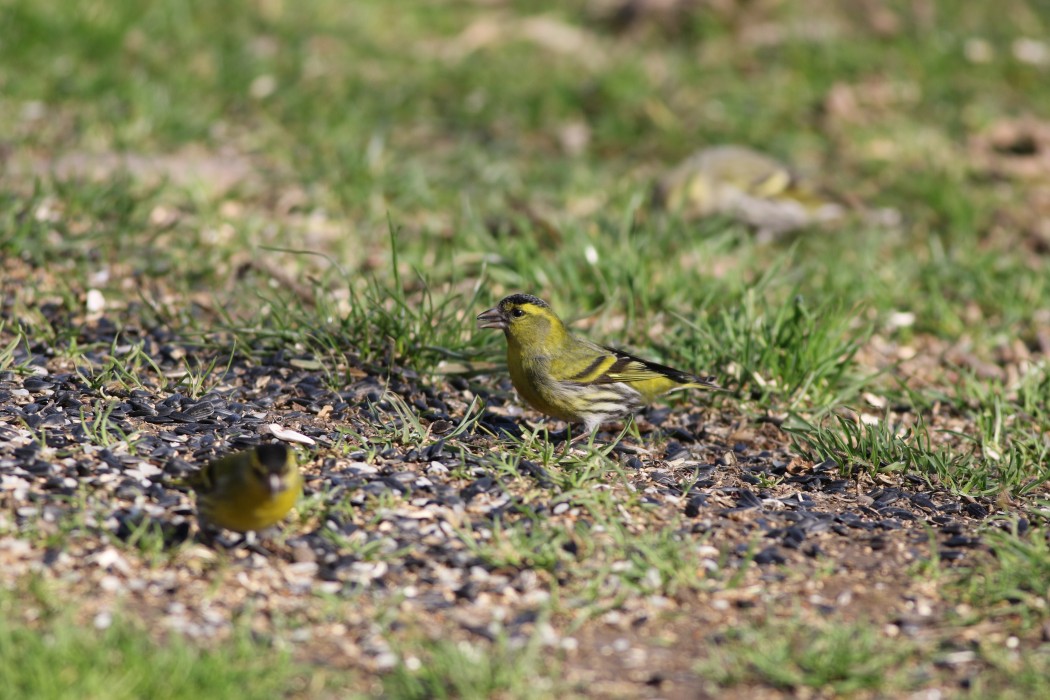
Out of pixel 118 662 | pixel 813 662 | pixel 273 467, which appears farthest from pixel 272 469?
pixel 813 662

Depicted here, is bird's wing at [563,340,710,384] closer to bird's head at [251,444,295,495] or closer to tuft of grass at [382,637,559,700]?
bird's head at [251,444,295,495]

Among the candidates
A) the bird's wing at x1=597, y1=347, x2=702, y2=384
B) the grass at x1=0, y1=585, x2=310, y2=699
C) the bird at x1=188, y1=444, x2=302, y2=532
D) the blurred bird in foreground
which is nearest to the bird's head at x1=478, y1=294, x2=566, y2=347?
the bird's wing at x1=597, y1=347, x2=702, y2=384

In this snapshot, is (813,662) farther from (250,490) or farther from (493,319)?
(493,319)

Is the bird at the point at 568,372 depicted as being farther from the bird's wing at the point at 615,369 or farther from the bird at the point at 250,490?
the bird at the point at 250,490

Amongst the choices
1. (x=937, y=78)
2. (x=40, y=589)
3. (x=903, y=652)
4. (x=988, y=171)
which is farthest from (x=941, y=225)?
(x=40, y=589)

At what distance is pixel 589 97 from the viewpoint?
10000 mm

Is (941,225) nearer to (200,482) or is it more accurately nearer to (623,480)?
(623,480)

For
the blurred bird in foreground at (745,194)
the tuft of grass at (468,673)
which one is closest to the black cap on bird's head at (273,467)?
the tuft of grass at (468,673)

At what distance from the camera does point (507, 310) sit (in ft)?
17.6

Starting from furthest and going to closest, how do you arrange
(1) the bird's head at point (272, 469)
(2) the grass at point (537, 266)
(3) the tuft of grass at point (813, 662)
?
(2) the grass at point (537, 266) < (1) the bird's head at point (272, 469) < (3) the tuft of grass at point (813, 662)

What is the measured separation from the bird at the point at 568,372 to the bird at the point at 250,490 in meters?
1.42

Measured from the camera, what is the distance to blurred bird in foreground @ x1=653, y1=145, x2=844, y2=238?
7953mm

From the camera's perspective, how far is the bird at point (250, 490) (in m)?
3.93

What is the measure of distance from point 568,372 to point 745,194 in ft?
10.5
